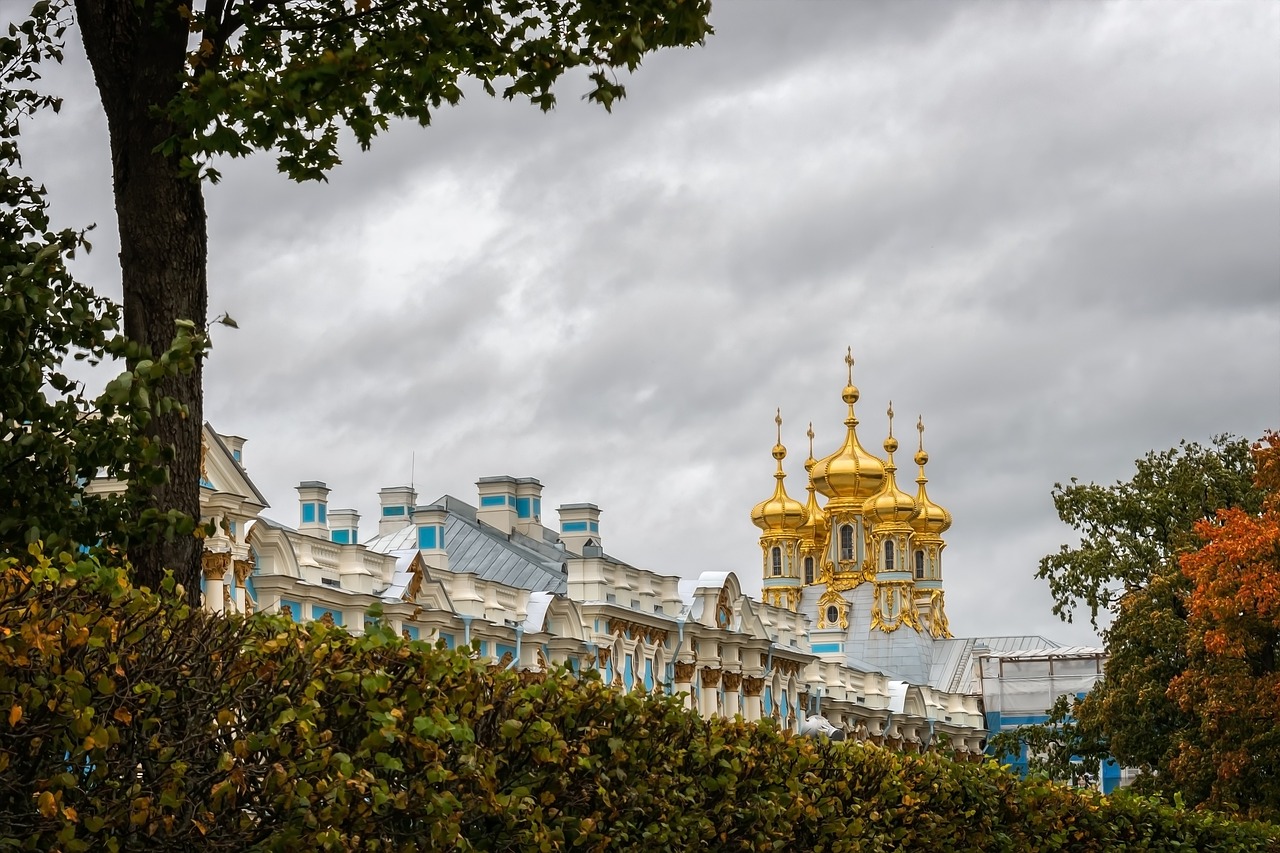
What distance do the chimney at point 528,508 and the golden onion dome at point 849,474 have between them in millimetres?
44892

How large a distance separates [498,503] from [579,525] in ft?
7.26

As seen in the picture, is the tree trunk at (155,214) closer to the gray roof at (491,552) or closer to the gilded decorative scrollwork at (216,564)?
the gilded decorative scrollwork at (216,564)

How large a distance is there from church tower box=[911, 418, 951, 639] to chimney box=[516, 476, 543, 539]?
40.3 meters

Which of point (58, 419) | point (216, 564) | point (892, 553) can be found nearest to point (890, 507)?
point (892, 553)

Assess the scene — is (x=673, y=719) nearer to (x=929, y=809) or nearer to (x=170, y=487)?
(x=170, y=487)

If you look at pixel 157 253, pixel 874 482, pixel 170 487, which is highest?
pixel 874 482

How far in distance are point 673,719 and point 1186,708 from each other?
79.3ft

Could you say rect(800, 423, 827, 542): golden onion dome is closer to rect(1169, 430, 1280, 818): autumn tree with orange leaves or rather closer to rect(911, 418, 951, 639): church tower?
rect(911, 418, 951, 639): church tower

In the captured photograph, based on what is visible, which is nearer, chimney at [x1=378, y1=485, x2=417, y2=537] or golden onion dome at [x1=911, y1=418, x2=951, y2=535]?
chimney at [x1=378, y1=485, x2=417, y2=537]

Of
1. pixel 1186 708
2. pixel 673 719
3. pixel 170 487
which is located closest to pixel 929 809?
pixel 673 719

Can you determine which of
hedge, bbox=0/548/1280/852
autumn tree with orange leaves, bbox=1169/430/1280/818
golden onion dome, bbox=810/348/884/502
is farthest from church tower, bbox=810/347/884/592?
hedge, bbox=0/548/1280/852

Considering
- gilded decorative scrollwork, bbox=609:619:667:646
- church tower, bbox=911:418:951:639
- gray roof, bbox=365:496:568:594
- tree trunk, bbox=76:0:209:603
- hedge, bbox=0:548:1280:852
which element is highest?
church tower, bbox=911:418:951:639

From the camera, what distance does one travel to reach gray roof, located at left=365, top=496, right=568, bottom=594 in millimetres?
49188

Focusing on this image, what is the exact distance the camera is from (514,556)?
51.5 meters
